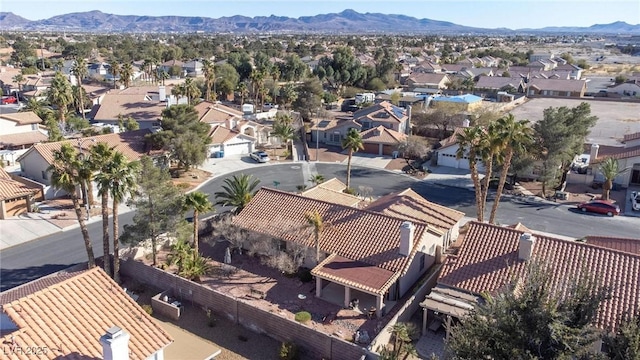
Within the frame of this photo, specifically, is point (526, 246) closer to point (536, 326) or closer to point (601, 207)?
point (536, 326)

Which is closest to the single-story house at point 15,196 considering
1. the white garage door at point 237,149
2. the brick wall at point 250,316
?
the brick wall at point 250,316

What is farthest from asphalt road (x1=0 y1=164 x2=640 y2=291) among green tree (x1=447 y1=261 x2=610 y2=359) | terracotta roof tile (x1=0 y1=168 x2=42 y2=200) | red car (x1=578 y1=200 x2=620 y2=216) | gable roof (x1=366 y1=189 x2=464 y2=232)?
green tree (x1=447 y1=261 x2=610 y2=359)

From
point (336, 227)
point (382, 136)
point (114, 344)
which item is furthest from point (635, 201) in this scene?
point (114, 344)

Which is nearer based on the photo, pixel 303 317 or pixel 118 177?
pixel 303 317

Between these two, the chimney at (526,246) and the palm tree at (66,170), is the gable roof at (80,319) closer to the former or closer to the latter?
the palm tree at (66,170)

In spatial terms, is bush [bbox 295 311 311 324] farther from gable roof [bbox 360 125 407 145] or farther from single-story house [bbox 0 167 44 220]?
gable roof [bbox 360 125 407 145]

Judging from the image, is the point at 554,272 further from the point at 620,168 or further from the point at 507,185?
the point at 620,168

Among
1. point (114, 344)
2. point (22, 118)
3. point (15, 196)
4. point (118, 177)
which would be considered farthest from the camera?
point (22, 118)
